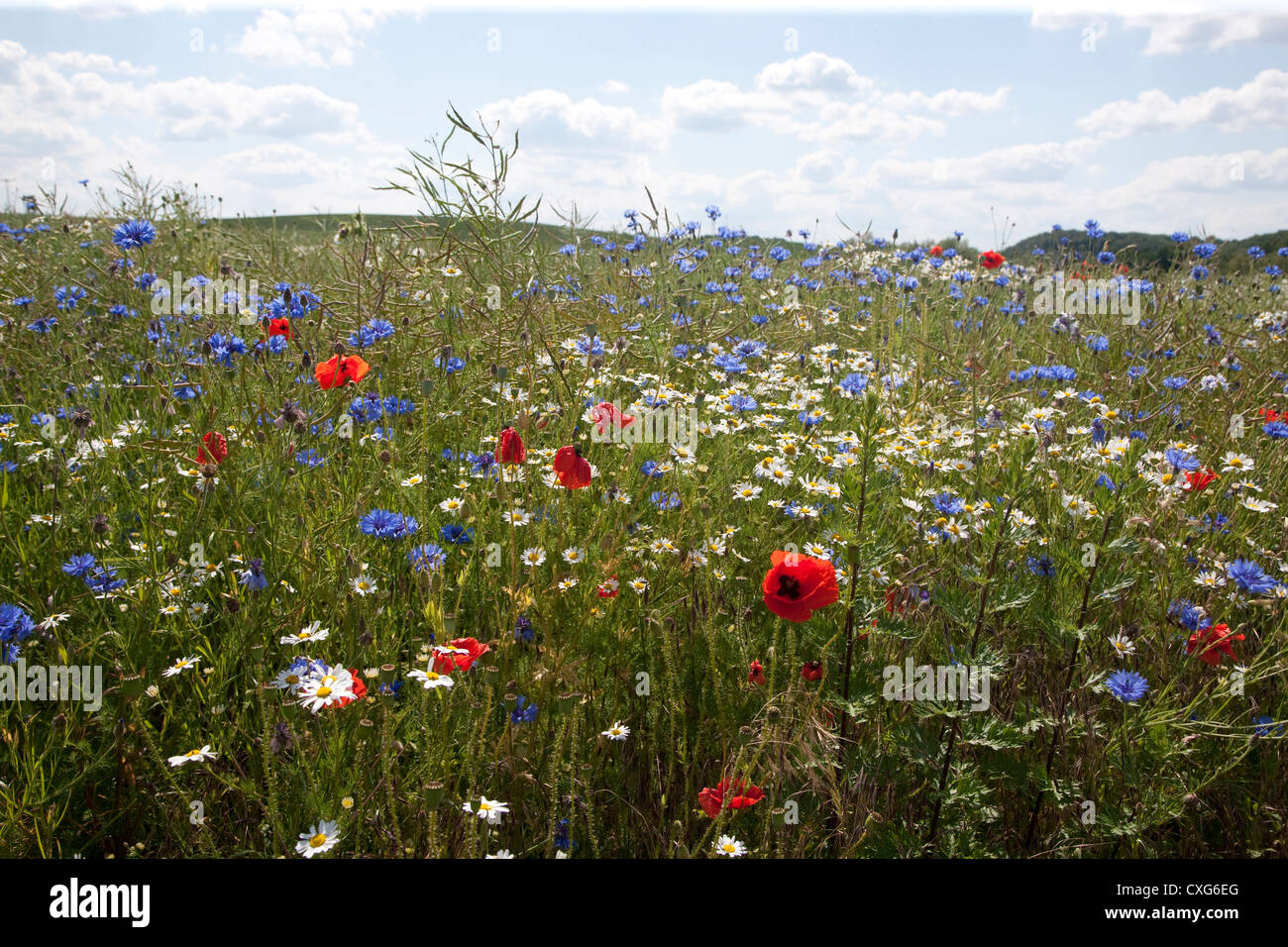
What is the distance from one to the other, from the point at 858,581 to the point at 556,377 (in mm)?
1606

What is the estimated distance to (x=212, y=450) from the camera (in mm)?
2137

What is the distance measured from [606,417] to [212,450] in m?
1.11

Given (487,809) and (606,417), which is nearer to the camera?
(487,809)

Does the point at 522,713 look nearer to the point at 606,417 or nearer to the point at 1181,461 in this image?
the point at 606,417

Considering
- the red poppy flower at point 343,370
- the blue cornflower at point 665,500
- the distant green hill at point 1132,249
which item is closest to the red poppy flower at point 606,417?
the blue cornflower at point 665,500

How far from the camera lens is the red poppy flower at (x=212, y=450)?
206 centimetres

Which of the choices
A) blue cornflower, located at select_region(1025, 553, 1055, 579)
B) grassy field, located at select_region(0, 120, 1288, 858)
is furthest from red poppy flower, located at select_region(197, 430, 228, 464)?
blue cornflower, located at select_region(1025, 553, 1055, 579)

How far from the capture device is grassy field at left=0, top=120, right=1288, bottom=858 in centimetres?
157

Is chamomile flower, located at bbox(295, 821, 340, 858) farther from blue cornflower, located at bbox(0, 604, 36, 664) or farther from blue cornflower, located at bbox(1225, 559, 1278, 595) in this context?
blue cornflower, located at bbox(1225, 559, 1278, 595)

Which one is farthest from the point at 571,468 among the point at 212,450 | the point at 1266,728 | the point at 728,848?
the point at 1266,728

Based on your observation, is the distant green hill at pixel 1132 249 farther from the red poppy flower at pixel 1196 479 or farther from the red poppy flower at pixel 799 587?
the red poppy flower at pixel 799 587

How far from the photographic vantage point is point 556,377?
313 centimetres
